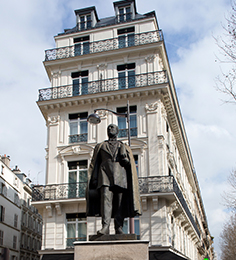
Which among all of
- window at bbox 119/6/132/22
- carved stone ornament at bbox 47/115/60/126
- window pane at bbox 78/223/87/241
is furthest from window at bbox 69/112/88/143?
window at bbox 119/6/132/22

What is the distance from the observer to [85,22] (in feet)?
104

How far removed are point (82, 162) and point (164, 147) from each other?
569cm

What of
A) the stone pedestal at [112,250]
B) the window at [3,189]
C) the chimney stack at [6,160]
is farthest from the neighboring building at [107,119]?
the stone pedestal at [112,250]

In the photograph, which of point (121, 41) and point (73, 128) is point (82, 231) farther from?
point (121, 41)

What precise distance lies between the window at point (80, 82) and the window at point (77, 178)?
17.2 feet

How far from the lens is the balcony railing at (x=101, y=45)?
2850cm

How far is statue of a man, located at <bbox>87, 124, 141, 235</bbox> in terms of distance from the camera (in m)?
6.61

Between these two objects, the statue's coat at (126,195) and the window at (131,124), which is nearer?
the statue's coat at (126,195)

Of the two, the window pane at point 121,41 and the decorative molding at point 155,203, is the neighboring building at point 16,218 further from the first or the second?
the decorative molding at point 155,203

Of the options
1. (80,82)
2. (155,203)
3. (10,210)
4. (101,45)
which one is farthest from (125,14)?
(10,210)

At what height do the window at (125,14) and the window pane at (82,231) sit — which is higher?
the window at (125,14)

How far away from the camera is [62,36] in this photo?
3083 centimetres

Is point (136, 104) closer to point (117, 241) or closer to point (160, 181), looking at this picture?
point (160, 181)

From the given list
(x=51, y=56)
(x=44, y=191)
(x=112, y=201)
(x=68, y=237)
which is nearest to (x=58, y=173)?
(x=44, y=191)
